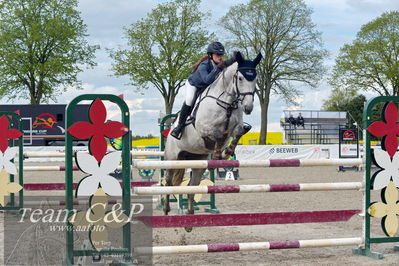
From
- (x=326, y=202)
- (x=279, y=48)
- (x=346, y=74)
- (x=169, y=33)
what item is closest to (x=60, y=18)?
(x=169, y=33)

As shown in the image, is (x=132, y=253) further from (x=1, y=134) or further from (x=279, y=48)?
(x=279, y=48)

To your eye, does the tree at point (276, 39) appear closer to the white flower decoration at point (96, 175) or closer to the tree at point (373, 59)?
the tree at point (373, 59)

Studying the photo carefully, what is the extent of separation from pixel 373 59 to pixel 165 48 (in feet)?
47.4

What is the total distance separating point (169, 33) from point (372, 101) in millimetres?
30966

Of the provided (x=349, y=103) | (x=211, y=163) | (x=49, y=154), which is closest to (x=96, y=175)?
(x=211, y=163)

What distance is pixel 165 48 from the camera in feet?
116

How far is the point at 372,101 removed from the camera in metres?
5.19

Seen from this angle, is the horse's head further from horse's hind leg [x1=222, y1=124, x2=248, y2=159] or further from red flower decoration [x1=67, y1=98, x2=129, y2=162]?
red flower decoration [x1=67, y1=98, x2=129, y2=162]

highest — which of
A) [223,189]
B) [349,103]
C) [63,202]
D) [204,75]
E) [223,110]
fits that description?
[349,103]

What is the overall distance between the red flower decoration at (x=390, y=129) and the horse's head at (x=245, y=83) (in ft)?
4.21

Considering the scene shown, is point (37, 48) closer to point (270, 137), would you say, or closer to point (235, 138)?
point (270, 137)

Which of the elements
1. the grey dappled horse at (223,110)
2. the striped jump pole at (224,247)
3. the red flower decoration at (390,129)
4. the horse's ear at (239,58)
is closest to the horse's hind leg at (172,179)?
the grey dappled horse at (223,110)

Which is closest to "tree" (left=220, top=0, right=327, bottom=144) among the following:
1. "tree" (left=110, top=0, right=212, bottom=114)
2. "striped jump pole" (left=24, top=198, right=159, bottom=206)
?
"tree" (left=110, top=0, right=212, bottom=114)

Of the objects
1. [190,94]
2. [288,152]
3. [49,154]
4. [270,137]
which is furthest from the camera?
[270,137]
